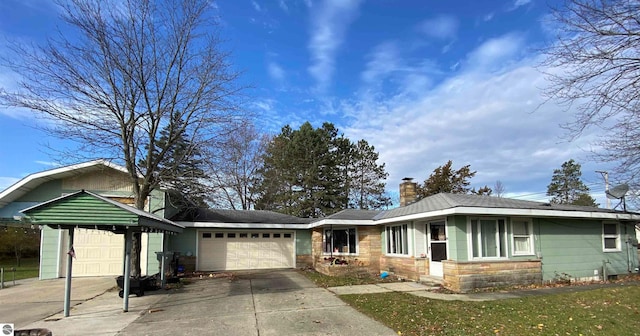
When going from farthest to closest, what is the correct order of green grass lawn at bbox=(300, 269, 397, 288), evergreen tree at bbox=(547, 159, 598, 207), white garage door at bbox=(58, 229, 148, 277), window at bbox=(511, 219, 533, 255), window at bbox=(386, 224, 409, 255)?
evergreen tree at bbox=(547, 159, 598, 207) < white garage door at bbox=(58, 229, 148, 277) < window at bbox=(386, 224, 409, 255) < green grass lawn at bbox=(300, 269, 397, 288) < window at bbox=(511, 219, 533, 255)

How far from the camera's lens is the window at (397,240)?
1433 cm

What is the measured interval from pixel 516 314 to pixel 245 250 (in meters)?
13.9

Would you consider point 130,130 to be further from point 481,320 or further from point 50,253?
point 481,320

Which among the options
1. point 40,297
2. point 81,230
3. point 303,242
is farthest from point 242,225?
point 40,297

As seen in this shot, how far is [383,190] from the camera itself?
3434cm

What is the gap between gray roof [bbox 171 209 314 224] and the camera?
18078 millimetres

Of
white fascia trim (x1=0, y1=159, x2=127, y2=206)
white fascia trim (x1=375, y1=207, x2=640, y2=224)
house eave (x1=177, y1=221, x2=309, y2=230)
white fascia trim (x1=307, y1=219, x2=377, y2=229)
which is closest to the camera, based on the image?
white fascia trim (x1=375, y1=207, x2=640, y2=224)

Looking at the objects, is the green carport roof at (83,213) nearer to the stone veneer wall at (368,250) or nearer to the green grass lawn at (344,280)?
the green grass lawn at (344,280)

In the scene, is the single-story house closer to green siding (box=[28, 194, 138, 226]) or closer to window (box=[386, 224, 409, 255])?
window (box=[386, 224, 409, 255])

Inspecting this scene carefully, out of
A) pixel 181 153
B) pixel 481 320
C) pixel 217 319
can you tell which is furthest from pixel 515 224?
pixel 181 153

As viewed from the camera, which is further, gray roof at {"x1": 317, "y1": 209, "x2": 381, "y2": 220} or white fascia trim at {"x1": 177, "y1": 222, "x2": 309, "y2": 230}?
white fascia trim at {"x1": 177, "y1": 222, "x2": 309, "y2": 230}

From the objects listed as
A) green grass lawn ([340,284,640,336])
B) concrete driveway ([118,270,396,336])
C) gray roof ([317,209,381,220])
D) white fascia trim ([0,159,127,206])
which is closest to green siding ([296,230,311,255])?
gray roof ([317,209,381,220])

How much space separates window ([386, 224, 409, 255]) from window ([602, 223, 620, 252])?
698 centimetres

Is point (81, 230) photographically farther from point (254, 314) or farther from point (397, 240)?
point (397, 240)
